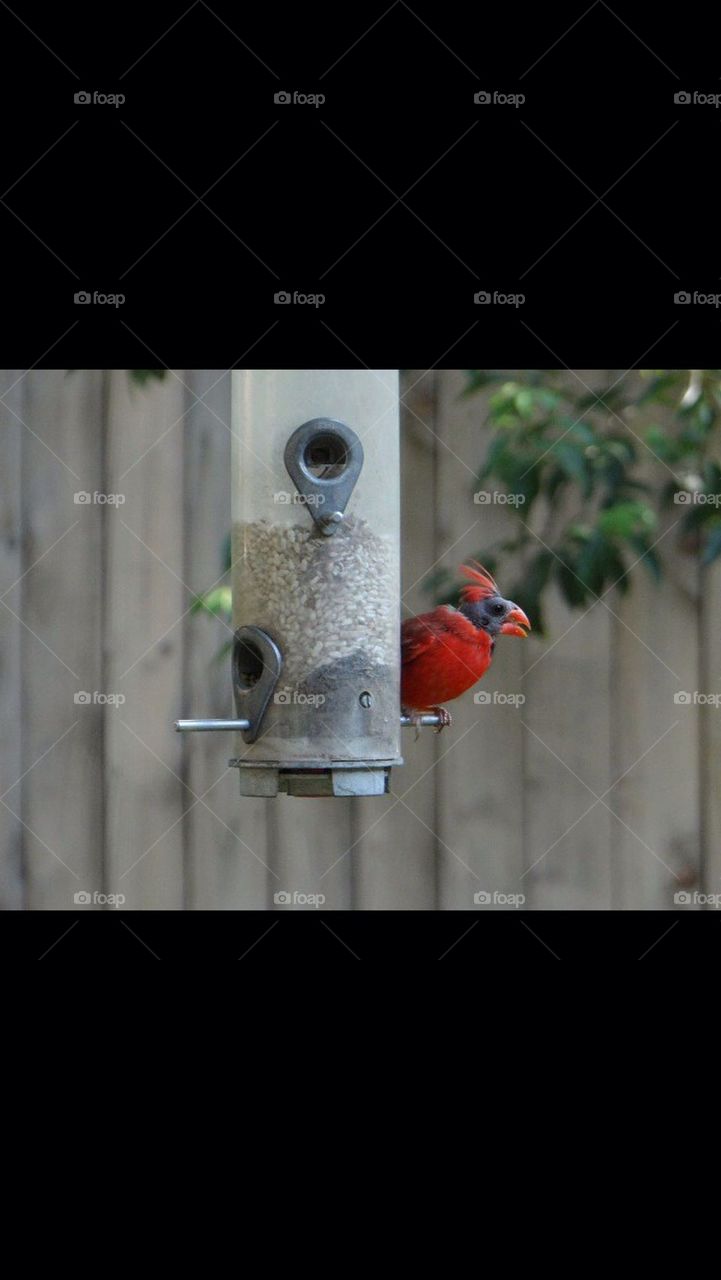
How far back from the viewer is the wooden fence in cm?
312

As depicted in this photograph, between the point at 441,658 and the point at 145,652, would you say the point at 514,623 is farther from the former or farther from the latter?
the point at 145,652

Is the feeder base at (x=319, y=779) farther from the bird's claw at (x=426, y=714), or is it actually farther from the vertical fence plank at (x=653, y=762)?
the vertical fence plank at (x=653, y=762)

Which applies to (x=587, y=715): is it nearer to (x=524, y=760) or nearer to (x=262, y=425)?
(x=524, y=760)

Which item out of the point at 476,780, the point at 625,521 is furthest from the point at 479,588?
the point at 476,780

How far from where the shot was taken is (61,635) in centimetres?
313

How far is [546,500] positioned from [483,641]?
34.2 inches

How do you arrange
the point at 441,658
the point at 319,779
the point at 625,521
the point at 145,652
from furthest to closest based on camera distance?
the point at 145,652, the point at 625,521, the point at 441,658, the point at 319,779

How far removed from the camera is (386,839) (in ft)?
10.3

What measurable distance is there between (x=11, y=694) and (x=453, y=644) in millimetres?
1217

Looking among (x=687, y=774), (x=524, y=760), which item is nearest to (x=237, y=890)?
(x=524, y=760)

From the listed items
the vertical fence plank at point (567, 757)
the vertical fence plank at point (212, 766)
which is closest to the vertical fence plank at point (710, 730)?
the vertical fence plank at point (567, 757)

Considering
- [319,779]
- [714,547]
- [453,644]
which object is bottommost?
[319,779]

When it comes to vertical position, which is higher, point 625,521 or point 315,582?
point 625,521

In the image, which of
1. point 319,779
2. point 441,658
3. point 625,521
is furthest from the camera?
point 625,521
